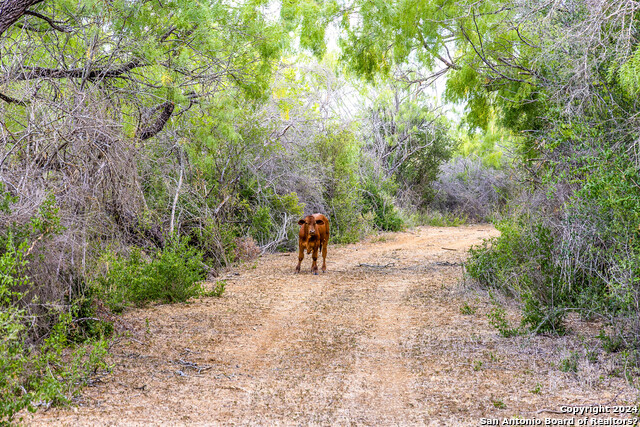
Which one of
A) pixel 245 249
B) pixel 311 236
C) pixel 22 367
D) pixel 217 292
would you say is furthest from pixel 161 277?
pixel 245 249

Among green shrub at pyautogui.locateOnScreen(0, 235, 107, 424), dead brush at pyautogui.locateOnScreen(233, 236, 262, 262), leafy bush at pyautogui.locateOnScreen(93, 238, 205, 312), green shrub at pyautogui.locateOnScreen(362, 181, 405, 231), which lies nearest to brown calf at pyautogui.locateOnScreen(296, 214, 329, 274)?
dead brush at pyautogui.locateOnScreen(233, 236, 262, 262)

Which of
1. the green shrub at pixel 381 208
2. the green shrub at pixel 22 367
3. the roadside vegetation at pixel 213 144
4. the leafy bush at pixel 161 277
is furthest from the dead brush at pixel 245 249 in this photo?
the green shrub at pixel 22 367

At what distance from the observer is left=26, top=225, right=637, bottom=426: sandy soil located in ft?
16.3

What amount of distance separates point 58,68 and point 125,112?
0.94 meters

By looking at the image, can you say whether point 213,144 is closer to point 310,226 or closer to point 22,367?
point 310,226

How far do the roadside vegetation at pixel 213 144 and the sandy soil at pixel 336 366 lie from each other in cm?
41

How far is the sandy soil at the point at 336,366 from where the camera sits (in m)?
4.97

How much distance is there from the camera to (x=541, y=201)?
8.75 metres

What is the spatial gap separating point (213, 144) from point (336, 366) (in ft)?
17.7

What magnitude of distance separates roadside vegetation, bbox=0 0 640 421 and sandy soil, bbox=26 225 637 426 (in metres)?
0.41

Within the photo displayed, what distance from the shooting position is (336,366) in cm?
632

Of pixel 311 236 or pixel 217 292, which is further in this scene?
pixel 311 236

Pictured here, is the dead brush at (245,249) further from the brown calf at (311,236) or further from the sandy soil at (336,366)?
the sandy soil at (336,366)

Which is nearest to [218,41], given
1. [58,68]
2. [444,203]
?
[58,68]
